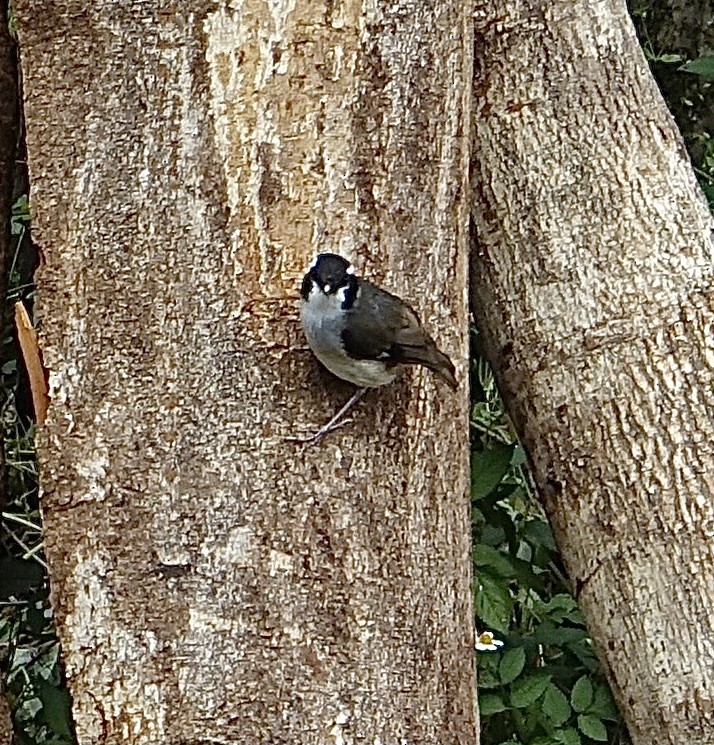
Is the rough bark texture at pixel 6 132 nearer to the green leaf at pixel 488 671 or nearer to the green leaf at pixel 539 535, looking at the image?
the green leaf at pixel 488 671

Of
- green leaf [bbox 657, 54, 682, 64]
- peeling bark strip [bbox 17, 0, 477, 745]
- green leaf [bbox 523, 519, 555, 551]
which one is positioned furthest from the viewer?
green leaf [bbox 657, 54, 682, 64]

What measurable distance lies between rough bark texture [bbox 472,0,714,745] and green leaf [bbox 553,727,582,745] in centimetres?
14

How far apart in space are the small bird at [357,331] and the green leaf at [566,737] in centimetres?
90

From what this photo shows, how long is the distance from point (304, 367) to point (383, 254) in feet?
1.02

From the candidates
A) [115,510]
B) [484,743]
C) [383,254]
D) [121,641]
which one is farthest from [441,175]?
[484,743]

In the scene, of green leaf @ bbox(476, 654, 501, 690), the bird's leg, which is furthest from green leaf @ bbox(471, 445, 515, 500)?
the bird's leg

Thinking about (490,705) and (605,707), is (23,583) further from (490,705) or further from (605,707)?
(605,707)

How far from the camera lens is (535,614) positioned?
3.50 m


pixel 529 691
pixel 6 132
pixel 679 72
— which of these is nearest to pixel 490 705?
pixel 529 691

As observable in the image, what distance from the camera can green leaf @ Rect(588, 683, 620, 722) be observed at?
303 centimetres

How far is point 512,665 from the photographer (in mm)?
3010

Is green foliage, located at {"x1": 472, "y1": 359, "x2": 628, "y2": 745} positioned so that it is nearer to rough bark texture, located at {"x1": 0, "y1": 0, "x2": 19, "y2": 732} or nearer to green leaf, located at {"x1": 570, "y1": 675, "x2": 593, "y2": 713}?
green leaf, located at {"x1": 570, "y1": 675, "x2": 593, "y2": 713}

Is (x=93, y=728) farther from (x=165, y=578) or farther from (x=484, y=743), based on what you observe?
(x=484, y=743)

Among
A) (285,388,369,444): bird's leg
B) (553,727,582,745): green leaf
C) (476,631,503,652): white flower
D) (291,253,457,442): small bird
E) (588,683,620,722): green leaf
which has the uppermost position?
(291,253,457,442): small bird
